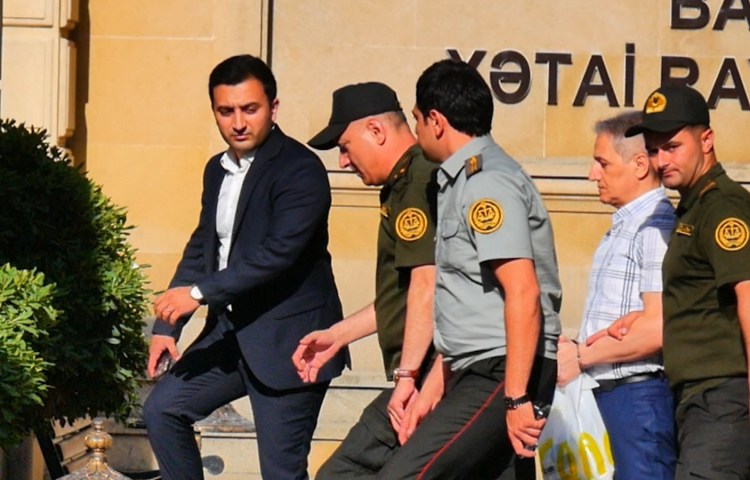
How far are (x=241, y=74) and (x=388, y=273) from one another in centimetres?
112

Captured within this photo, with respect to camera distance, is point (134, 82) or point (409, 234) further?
point (134, 82)

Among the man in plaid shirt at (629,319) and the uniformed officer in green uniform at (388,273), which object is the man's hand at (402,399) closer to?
the uniformed officer in green uniform at (388,273)

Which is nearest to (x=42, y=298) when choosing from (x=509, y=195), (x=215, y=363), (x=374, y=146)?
(x=215, y=363)

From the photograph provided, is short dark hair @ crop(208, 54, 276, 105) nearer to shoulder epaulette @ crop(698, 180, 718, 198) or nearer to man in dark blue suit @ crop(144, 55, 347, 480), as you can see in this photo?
man in dark blue suit @ crop(144, 55, 347, 480)

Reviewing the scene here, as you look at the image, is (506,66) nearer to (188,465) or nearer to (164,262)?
(164,262)

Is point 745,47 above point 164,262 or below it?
above

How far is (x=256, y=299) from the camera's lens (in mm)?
7121

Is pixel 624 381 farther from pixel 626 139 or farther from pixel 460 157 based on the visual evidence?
pixel 460 157

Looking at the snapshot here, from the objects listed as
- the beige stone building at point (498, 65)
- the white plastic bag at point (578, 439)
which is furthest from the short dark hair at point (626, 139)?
the beige stone building at point (498, 65)

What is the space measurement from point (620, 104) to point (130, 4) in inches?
117

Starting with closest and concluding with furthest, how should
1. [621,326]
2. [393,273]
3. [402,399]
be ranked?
[402,399] → [393,273] → [621,326]

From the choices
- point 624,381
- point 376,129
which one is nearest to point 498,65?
point 624,381

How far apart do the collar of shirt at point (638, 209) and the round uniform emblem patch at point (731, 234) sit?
99 cm

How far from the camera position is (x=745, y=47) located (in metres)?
10.9
